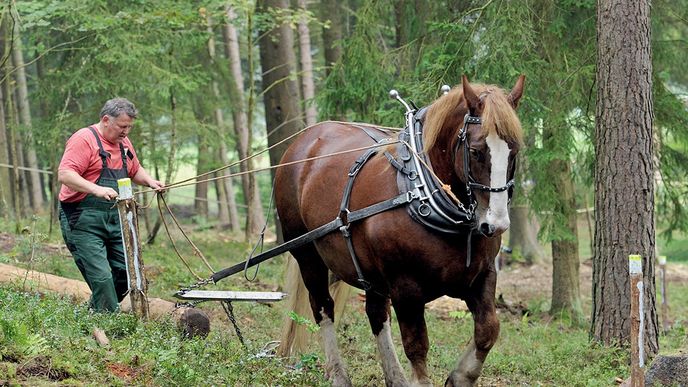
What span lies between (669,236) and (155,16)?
7.41 m

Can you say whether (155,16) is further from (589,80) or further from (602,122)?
(602,122)

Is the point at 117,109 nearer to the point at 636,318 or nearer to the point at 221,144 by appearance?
the point at 636,318

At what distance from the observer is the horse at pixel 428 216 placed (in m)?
5.18

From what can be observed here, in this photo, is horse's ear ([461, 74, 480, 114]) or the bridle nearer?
the bridle

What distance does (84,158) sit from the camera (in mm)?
6703

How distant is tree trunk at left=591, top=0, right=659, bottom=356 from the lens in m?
6.89

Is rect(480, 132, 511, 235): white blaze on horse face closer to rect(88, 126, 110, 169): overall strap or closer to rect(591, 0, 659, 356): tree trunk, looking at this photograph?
rect(591, 0, 659, 356): tree trunk

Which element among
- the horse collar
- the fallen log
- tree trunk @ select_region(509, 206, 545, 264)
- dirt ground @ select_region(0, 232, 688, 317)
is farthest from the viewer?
tree trunk @ select_region(509, 206, 545, 264)

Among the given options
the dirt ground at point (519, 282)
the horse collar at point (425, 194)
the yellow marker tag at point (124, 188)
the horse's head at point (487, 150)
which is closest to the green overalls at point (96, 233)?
the yellow marker tag at point (124, 188)

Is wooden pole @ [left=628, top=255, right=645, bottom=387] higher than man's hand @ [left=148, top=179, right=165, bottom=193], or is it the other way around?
man's hand @ [left=148, top=179, right=165, bottom=193]

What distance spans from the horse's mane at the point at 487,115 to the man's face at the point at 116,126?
2.42m

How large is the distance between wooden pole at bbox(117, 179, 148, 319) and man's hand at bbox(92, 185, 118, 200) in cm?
6

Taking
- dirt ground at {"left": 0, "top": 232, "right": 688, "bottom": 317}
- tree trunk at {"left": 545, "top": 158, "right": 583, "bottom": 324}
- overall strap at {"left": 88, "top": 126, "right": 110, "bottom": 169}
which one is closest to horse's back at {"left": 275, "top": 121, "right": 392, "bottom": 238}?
overall strap at {"left": 88, "top": 126, "right": 110, "bottom": 169}

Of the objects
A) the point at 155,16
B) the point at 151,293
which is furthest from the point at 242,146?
the point at 151,293
